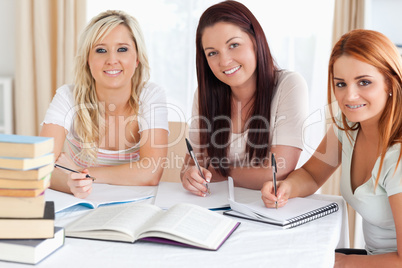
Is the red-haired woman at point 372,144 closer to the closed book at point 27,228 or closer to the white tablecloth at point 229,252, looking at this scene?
the white tablecloth at point 229,252

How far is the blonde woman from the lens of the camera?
1.94 metres

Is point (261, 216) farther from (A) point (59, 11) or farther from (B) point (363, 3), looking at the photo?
(A) point (59, 11)

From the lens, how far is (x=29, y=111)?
3.36m

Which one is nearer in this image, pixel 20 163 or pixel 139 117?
pixel 20 163

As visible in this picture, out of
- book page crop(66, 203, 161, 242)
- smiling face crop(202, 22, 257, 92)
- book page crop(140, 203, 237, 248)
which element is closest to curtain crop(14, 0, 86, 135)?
smiling face crop(202, 22, 257, 92)

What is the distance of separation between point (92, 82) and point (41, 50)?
146 cm

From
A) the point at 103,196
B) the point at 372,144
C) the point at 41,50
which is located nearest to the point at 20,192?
the point at 103,196

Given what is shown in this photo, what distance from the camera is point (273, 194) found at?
1.38 meters

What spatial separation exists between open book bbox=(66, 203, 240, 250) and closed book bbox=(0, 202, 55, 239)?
14 centimetres

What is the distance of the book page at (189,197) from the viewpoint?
4.59ft

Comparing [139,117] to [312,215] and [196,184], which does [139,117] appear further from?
[312,215]

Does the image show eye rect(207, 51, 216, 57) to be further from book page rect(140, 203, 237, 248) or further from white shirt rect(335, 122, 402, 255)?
book page rect(140, 203, 237, 248)

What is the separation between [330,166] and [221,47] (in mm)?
593

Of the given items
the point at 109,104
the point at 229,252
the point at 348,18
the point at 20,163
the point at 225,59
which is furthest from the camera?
the point at 348,18
